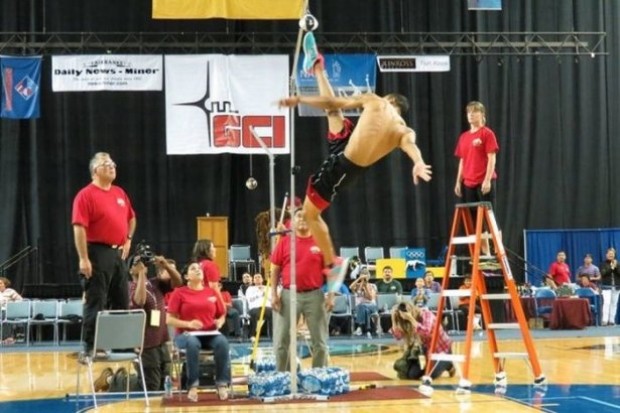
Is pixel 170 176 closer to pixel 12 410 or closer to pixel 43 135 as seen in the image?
pixel 43 135

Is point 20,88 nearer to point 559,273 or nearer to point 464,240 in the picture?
point 559,273

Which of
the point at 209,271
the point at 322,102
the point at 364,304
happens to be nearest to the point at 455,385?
the point at 209,271

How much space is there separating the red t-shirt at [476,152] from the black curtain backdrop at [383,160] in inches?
558

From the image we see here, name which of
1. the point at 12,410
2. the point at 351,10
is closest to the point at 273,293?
the point at 12,410

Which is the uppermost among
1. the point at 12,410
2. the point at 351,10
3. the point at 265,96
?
the point at 351,10

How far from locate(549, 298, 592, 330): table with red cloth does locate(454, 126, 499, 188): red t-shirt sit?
10.6 metres

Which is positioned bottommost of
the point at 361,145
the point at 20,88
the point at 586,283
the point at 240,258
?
the point at 586,283

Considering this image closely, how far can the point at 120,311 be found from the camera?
8.86m

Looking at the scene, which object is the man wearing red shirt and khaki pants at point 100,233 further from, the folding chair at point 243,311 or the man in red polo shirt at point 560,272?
the man in red polo shirt at point 560,272

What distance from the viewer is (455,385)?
1035cm

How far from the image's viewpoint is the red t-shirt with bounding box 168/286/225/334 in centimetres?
932

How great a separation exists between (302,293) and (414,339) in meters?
2.47

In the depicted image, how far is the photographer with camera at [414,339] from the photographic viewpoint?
1112 centimetres

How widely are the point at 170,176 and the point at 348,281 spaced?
6.41m
